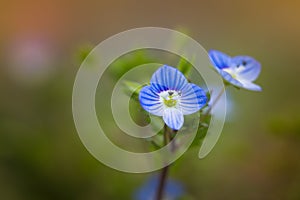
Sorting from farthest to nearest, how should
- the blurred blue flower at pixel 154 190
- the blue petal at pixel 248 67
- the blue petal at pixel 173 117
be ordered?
the blurred blue flower at pixel 154 190 < the blue petal at pixel 248 67 < the blue petal at pixel 173 117

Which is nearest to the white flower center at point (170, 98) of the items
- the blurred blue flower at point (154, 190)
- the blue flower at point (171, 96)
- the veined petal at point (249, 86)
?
the blue flower at point (171, 96)

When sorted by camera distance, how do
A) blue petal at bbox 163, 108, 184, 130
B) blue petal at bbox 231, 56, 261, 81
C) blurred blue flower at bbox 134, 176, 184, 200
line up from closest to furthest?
blue petal at bbox 163, 108, 184, 130 < blue petal at bbox 231, 56, 261, 81 < blurred blue flower at bbox 134, 176, 184, 200

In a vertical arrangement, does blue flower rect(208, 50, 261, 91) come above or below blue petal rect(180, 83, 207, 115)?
above

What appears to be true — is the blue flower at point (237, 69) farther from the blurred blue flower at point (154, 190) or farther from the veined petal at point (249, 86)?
the blurred blue flower at point (154, 190)

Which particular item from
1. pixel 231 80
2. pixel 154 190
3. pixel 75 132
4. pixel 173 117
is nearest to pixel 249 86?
pixel 231 80

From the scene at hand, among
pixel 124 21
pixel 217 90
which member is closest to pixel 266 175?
pixel 217 90

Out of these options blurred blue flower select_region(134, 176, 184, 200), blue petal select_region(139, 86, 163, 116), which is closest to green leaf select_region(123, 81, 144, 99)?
blue petal select_region(139, 86, 163, 116)

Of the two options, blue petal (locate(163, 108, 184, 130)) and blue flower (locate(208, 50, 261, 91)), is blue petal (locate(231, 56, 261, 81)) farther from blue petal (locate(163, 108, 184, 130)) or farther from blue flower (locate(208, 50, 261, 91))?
blue petal (locate(163, 108, 184, 130))
